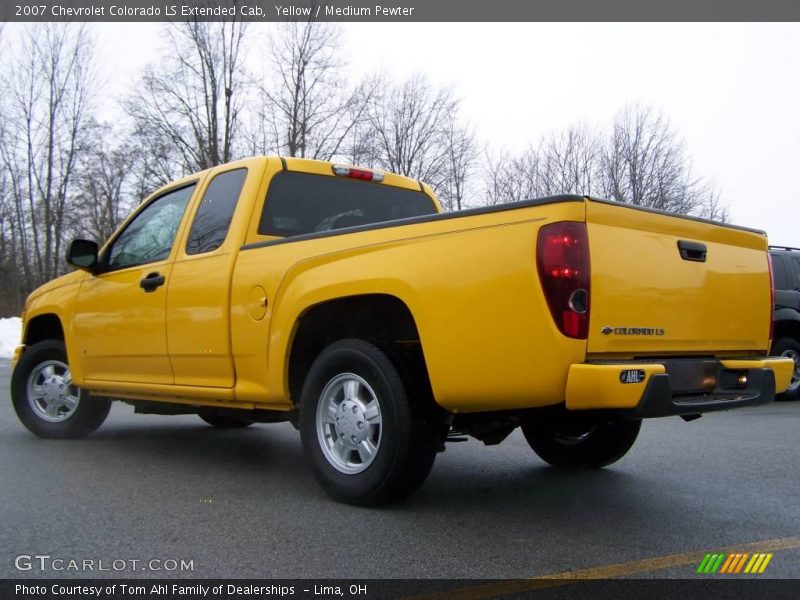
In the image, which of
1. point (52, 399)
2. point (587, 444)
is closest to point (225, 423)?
point (52, 399)

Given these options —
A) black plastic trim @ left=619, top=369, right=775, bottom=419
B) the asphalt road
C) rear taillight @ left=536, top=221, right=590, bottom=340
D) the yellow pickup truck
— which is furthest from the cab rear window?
black plastic trim @ left=619, top=369, right=775, bottom=419

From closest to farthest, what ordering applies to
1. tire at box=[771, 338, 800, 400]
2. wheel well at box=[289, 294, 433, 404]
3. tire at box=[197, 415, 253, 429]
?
wheel well at box=[289, 294, 433, 404], tire at box=[197, 415, 253, 429], tire at box=[771, 338, 800, 400]

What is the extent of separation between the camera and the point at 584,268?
311 cm

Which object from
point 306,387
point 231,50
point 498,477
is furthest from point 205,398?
point 231,50

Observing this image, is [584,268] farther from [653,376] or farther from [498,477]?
[498,477]

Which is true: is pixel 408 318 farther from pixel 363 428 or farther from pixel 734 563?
pixel 734 563

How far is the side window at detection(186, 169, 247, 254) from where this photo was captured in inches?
194

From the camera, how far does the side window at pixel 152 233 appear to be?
5.39 metres

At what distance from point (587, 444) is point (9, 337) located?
20222 millimetres

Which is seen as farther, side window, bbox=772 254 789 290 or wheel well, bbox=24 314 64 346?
side window, bbox=772 254 789 290

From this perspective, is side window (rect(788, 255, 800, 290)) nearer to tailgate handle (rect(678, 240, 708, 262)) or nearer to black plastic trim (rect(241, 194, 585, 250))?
tailgate handle (rect(678, 240, 708, 262))

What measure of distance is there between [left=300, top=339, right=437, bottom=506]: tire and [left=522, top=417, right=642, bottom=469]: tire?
3.61ft

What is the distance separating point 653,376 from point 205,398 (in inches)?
116
